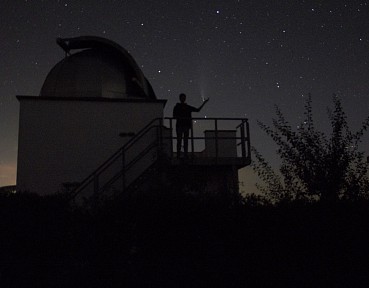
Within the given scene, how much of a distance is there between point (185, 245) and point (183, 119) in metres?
5.90

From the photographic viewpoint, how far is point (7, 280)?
7.15m

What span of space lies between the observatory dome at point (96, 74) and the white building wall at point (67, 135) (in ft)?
3.78

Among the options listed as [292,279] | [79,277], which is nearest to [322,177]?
[292,279]

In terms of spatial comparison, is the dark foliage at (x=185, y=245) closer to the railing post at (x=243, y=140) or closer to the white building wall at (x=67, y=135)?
the railing post at (x=243, y=140)

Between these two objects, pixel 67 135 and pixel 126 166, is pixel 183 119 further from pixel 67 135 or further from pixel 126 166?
pixel 67 135

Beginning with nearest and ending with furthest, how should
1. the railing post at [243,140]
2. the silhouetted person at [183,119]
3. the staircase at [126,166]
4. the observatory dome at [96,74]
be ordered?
the silhouetted person at [183,119] < the railing post at [243,140] < the staircase at [126,166] < the observatory dome at [96,74]

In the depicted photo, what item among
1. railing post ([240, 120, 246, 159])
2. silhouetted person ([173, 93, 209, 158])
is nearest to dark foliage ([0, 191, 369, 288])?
silhouetted person ([173, 93, 209, 158])

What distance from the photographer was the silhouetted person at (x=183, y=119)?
40.2ft

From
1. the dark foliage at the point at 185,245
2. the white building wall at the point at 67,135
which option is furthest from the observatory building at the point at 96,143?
the dark foliage at the point at 185,245

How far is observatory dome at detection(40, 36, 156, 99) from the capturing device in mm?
15336

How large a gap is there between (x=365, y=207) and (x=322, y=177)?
74.1 inches

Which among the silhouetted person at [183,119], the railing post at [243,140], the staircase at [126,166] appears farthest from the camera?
the staircase at [126,166]

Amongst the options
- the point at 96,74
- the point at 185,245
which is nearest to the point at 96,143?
the point at 96,74

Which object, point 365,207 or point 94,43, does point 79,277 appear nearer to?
point 365,207
